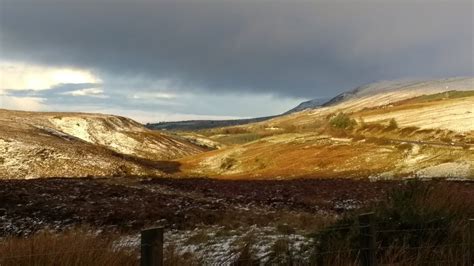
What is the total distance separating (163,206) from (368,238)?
1668cm

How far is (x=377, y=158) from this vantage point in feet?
205

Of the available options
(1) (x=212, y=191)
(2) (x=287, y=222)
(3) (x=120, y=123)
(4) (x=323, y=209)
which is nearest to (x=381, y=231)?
(2) (x=287, y=222)

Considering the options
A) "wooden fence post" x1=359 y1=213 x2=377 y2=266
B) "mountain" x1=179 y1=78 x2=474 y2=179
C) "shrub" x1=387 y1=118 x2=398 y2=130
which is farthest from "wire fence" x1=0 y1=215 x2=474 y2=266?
"shrub" x1=387 y1=118 x2=398 y2=130

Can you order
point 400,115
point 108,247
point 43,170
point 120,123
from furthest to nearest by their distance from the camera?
1. point 120,123
2. point 400,115
3. point 43,170
4. point 108,247

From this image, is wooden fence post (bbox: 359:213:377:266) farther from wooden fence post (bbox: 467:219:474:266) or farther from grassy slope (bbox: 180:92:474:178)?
grassy slope (bbox: 180:92:474:178)

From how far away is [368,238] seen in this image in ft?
25.8

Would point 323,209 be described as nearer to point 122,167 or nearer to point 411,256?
point 411,256

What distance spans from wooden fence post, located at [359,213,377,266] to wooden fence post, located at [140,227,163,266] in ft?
10.5

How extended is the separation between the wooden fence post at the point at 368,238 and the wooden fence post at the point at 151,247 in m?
3.20

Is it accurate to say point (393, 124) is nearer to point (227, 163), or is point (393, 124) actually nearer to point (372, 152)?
point (372, 152)

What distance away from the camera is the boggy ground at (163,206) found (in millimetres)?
18156

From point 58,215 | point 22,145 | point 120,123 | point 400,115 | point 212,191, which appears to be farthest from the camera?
point 120,123

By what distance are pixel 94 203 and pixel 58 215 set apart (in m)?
3.29

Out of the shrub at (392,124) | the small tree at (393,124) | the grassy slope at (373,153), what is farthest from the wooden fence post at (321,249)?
the small tree at (393,124)
